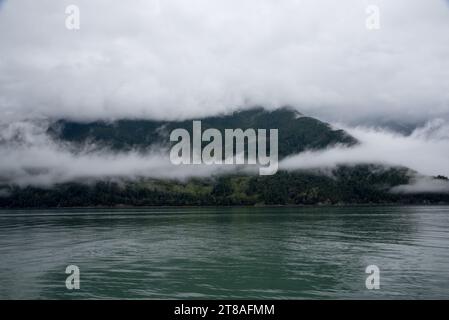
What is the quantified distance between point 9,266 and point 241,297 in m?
41.2

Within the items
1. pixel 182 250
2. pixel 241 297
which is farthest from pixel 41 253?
pixel 241 297

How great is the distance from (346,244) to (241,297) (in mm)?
50719

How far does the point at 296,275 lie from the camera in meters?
56.7
